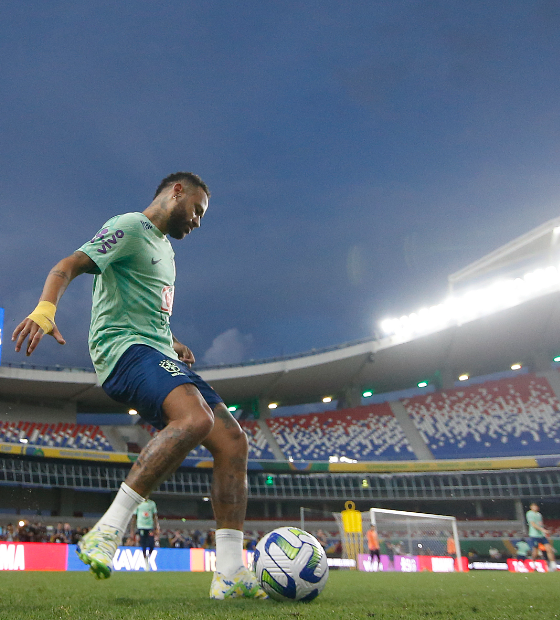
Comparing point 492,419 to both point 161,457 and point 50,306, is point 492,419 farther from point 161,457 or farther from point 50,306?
point 50,306

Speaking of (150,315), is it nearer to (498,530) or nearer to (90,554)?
(90,554)

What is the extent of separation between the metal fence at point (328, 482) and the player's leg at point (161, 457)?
105 ft

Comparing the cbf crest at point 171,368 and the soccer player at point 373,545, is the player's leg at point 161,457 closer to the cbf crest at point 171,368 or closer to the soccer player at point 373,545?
the cbf crest at point 171,368

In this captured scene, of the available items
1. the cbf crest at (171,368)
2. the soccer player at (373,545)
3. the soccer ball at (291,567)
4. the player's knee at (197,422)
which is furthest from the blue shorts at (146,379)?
the soccer player at (373,545)

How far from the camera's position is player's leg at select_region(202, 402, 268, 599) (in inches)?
125

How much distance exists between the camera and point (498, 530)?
32.2 metres

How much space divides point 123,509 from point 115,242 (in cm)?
138

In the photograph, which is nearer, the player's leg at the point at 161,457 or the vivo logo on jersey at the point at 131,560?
the player's leg at the point at 161,457

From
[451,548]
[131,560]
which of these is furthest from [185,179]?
[451,548]

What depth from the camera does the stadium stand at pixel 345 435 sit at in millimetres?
36000

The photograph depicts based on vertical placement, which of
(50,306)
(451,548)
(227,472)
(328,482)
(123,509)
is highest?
(328,482)

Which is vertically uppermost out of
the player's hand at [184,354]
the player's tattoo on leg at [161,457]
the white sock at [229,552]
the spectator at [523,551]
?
the player's hand at [184,354]

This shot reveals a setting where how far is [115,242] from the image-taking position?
300 cm

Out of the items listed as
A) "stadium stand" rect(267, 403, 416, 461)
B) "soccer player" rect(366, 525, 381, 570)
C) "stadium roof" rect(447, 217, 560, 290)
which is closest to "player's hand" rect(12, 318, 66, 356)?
"soccer player" rect(366, 525, 381, 570)
